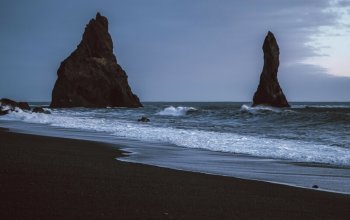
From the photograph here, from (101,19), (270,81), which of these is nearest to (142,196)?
(270,81)

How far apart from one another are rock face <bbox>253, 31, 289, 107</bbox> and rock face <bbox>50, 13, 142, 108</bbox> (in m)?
26.6

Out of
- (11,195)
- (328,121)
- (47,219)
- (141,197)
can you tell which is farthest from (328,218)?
(328,121)

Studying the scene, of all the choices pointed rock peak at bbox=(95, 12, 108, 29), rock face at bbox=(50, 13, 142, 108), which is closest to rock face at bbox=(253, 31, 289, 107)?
rock face at bbox=(50, 13, 142, 108)

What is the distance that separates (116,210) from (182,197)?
1.21 metres

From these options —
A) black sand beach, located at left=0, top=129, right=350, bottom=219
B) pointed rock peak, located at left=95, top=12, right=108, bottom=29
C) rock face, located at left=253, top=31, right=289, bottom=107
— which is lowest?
black sand beach, located at left=0, top=129, right=350, bottom=219

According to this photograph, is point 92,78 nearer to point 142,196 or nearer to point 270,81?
point 270,81

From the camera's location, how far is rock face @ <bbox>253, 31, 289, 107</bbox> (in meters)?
80.7

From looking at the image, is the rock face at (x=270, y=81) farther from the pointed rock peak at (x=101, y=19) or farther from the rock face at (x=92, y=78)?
the pointed rock peak at (x=101, y=19)

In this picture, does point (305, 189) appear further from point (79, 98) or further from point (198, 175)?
point (79, 98)

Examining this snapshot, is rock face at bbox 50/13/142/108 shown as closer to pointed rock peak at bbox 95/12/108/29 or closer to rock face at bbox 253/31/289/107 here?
pointed rock peak at bbox 95/12/108/29

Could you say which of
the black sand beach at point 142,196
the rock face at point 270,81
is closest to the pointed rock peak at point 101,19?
the rock face at point 270,81

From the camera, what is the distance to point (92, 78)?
9456 centimetres

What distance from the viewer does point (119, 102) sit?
9312 cm

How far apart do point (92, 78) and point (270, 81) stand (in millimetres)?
36387
